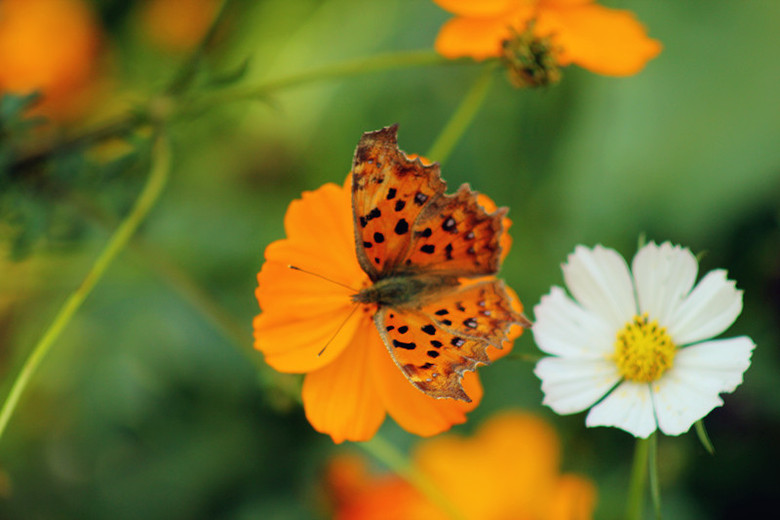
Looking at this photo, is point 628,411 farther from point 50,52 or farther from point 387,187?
point 50,52

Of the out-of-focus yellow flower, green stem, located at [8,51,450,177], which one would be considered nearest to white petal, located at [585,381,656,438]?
green stem, located at [8,51,450,177]

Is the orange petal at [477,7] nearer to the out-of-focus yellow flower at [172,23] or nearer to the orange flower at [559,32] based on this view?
the orange flower at [559,32]

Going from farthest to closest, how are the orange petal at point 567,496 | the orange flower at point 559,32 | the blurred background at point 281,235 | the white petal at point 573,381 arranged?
the blurred background at point 281,235, the orange petal at point 567,496, the orange flower at point 559,32, the white petal at point 573,381

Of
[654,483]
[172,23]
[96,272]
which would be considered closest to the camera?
[654,483]

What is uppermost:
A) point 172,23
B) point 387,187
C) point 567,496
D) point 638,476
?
point 172,23

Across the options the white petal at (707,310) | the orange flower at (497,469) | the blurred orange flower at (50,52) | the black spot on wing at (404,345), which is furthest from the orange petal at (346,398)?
the blurred orange flower at (50,52)

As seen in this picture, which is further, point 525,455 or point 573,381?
point 525,455

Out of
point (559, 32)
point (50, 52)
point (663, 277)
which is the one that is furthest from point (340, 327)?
point (50, 52)

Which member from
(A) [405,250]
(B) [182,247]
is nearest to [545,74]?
(A) [405,250]
